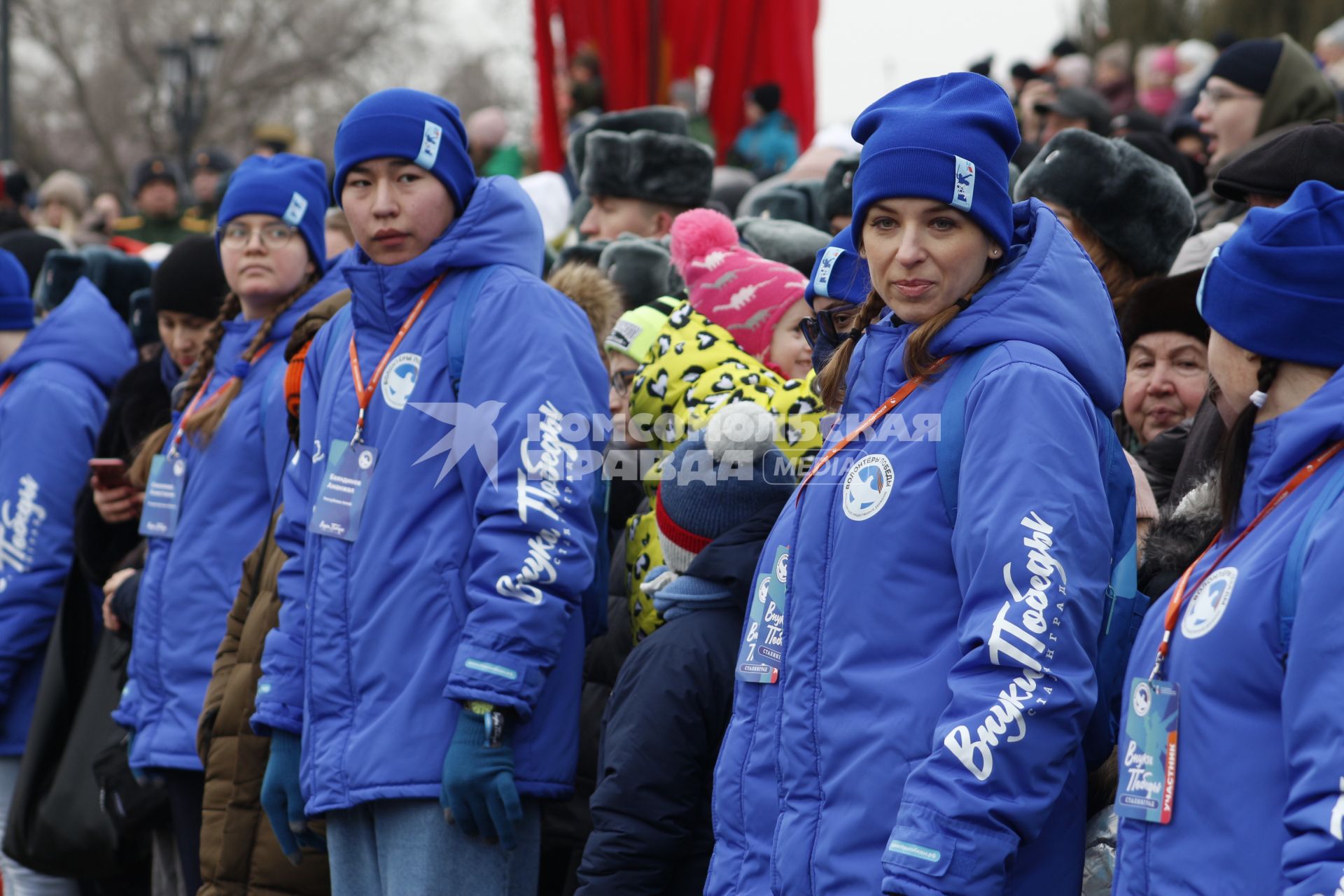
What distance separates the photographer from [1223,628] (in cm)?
249

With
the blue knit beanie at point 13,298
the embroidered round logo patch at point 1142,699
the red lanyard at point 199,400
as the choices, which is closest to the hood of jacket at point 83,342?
the blue knit beanie at point 13,298

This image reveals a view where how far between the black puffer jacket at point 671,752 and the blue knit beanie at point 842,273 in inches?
23.3

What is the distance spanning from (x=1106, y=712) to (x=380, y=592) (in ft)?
5.75

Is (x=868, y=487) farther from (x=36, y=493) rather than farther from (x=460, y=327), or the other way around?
(x=36, y=493)

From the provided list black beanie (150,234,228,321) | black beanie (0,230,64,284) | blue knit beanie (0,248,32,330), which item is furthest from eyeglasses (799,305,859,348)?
black beanie (0,230,64,284)

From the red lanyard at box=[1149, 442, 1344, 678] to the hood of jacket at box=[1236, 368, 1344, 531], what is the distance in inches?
0.6

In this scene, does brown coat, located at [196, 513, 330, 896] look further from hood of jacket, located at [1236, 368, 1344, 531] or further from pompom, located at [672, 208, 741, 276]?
hood of jacket, located at [1236, 368, 1344, 531]

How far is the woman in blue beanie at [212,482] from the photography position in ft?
16.3

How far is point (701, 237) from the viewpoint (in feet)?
15.9

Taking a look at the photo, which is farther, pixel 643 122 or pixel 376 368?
pixel 643 122

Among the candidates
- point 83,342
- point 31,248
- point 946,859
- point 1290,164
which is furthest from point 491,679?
point 31,248

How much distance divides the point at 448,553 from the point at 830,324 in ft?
3.45

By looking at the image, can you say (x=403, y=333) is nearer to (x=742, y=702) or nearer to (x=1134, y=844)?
(x=742, y=702)

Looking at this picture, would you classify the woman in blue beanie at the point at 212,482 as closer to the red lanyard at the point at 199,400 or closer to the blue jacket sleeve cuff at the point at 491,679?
the red lanyard at the point at 199,400
